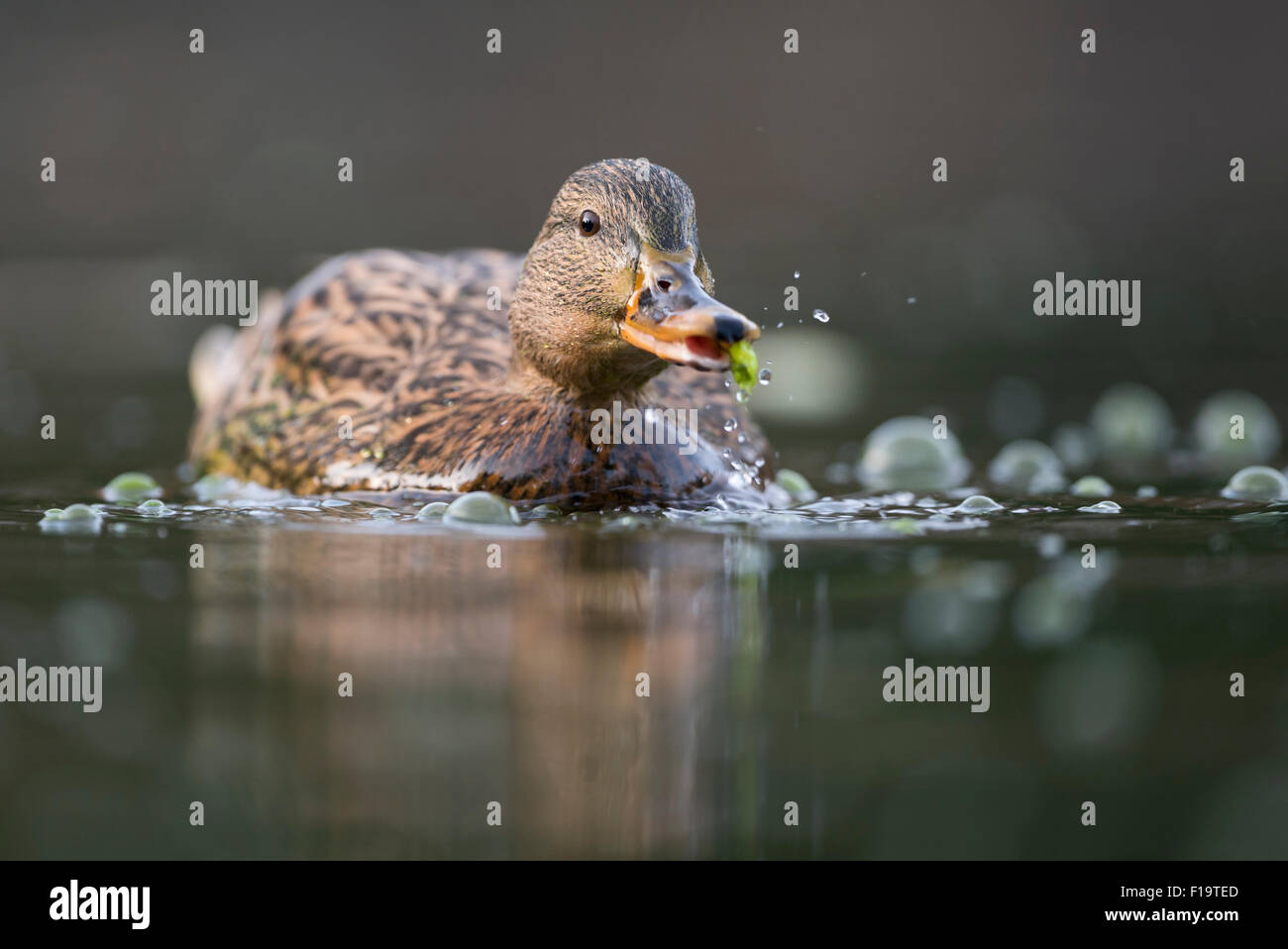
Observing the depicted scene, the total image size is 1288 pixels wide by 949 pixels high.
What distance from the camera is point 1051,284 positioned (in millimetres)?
14797

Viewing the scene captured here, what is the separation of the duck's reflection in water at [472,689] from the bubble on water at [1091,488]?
7.00 ft

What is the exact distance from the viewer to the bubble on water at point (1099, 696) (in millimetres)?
4105

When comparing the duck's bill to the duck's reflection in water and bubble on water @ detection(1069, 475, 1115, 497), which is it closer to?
the duck's reflection in water

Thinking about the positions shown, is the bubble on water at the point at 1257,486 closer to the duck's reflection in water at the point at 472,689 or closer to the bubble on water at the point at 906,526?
the bubble on water at the point at 906,526

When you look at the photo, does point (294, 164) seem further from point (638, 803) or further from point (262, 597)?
point (638, 803)

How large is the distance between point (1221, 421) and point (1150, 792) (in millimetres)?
6332

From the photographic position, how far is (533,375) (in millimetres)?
7094

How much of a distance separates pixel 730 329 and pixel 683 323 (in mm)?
237

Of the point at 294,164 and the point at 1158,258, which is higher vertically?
the point at 294,164

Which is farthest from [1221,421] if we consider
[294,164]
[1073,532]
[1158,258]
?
[294,164]

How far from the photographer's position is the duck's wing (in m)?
7.43

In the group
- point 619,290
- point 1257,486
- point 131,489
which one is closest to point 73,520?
point 131,489

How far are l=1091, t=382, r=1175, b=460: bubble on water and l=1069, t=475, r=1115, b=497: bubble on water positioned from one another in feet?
4.43
